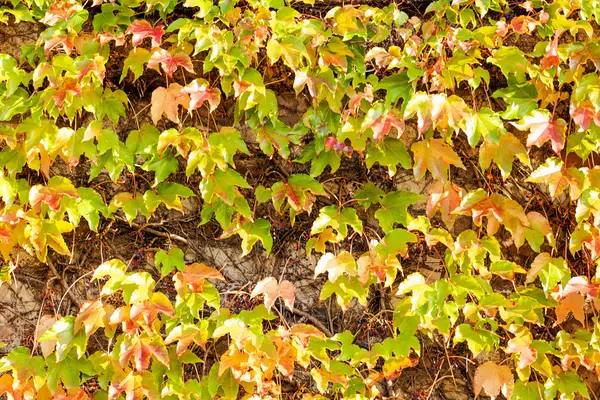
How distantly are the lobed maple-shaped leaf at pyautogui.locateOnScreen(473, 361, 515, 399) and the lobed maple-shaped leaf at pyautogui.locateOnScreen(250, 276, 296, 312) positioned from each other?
2.34ft

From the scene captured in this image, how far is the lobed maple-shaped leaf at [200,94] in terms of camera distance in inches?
82.8

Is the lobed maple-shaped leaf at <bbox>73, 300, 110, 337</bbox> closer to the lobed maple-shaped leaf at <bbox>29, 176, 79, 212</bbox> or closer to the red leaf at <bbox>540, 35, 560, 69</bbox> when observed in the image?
the lobed maple-shaped leaf at <bbox>29, 176, 79, 212</bbox>

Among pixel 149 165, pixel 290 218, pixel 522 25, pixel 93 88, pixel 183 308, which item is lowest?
pixel 183 308

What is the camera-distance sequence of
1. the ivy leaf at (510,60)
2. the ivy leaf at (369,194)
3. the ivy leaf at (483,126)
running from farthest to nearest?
the ivy leaf at (369,194), the ivy leaf at (510,60), the ivy leaf at (483,126)

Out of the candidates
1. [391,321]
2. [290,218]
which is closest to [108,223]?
[290,218]

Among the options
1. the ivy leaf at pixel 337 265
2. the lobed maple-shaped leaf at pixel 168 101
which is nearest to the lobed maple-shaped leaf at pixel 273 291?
the ivy leaf at pixel 337 265

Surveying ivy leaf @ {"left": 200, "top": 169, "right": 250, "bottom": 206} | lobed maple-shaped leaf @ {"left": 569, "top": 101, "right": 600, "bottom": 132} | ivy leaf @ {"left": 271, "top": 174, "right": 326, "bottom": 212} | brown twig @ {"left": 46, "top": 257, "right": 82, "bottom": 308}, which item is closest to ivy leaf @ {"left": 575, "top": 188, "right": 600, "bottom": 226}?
lobed maple-shaped leaf @ {"left": 569, "top": 101, "right": 600, "bottom": 132}

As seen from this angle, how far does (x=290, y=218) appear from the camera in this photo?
7.58 ft

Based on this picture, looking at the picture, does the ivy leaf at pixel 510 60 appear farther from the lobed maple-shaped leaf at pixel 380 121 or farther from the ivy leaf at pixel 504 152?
the lobed maple-shaped leaf at pixel 380 121

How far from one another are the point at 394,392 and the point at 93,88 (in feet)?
5.17

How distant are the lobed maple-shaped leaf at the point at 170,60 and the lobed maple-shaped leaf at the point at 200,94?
0.05 meters

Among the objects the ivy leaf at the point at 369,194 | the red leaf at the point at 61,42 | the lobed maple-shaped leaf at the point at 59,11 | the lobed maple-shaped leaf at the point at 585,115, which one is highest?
the lobed maple-shaped leaf at the point at 59,11

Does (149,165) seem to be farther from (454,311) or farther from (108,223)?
(454,311)

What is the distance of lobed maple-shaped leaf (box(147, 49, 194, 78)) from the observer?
211 centimetres
